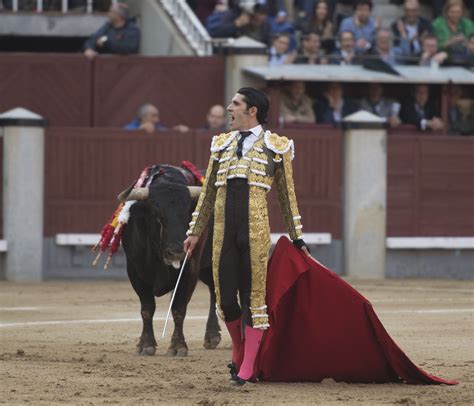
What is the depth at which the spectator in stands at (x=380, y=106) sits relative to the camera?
55.9ft

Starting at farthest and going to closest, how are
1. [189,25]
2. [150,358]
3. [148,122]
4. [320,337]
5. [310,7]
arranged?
[310,7], [189,25], [148,122], [150,358], [320,337]

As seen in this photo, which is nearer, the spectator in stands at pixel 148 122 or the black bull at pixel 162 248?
the black bull at pixel 162 248

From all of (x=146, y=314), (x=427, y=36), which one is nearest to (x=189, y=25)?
(x=427, y=36)

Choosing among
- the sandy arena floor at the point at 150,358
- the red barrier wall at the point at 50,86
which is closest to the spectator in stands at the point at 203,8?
the red barrier wall at the point at 50,86

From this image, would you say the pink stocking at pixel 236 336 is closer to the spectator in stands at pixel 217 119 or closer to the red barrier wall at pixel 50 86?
the spectator in stands at pixel 217 119

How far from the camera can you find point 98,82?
55.6 feet

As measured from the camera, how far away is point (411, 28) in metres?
17.7

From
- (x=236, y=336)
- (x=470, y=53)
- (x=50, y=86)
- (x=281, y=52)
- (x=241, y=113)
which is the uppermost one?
(x=470, y=53)

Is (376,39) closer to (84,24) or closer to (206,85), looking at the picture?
(206,85)

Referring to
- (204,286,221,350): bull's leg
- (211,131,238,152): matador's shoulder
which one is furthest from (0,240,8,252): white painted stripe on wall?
(211,131,238,152): matador's shoulder

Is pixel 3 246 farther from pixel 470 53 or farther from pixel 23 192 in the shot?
pixel 470 53

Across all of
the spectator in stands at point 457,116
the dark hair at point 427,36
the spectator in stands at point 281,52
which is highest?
the dark hair at point 427,36

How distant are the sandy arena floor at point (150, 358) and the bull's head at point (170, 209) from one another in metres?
0.61

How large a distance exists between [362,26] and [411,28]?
737mm
